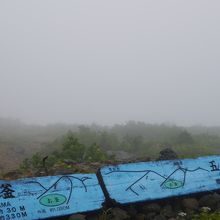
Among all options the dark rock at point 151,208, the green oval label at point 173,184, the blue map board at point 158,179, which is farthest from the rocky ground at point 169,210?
the green oval label at point 173,184

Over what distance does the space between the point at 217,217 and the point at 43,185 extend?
2.85 m

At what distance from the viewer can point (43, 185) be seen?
7184mm

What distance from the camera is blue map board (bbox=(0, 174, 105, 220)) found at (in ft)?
21.7

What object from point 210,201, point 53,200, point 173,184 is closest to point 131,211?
point 173,184

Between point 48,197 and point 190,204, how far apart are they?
255cm

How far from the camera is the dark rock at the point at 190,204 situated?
7781mm

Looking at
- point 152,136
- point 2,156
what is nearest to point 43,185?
point 2,156

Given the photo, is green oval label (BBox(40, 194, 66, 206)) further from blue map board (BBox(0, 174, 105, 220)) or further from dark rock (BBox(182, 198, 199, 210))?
dark rock (BBox(182, 198, 199, 210))

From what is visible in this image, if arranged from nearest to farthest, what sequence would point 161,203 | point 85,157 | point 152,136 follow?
point 161,203 < point 85,157 < point 152,136

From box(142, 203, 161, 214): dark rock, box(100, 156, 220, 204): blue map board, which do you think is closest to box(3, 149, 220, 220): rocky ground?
box(142, 203, 161, 214): dark rock

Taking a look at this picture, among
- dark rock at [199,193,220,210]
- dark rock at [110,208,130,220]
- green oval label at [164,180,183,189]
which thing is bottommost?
dark rock at [199,193,220,210]

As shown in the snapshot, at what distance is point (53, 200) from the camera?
6.98 metres

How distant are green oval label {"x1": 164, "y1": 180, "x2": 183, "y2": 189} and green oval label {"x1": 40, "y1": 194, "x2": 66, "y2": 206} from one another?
2.03 m

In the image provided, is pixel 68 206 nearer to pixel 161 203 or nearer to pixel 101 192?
pixel 101 192
